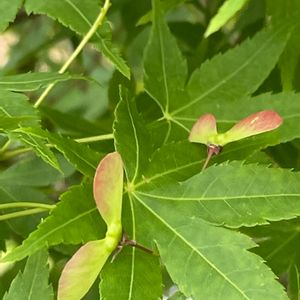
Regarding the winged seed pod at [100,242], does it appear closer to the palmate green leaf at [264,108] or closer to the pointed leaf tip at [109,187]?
the pointed leaf tip at [109,187]

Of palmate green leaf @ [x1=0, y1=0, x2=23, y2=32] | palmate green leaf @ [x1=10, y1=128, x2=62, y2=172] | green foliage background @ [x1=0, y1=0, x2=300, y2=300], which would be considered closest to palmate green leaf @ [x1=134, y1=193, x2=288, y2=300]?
green foliage background @ [x1=0, y1=0, x2=300, y2=300]

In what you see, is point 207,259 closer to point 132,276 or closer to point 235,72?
point 132,276

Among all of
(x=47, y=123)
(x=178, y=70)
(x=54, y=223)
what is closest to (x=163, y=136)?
(x=178, y=70)

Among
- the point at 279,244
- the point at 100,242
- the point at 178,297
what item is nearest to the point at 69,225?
the point at 100,242

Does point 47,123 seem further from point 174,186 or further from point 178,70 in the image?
point 174,186

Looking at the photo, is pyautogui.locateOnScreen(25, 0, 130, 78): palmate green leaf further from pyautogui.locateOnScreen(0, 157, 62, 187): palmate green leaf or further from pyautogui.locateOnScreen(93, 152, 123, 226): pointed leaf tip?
pyautogui.locateOnScreen(0, 157, 62, 187): palmate green leaf
